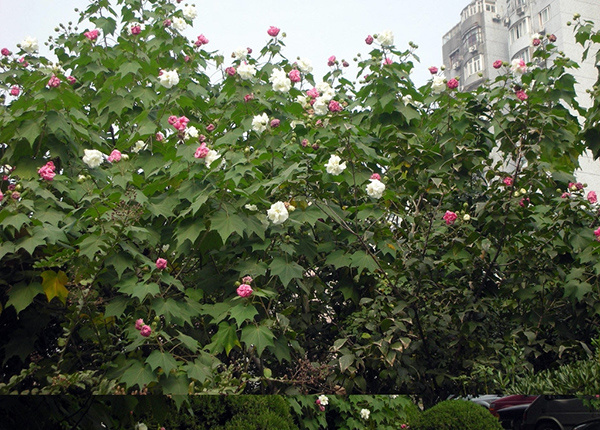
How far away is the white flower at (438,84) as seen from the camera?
13.9 ft

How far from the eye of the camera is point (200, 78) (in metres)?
4.50

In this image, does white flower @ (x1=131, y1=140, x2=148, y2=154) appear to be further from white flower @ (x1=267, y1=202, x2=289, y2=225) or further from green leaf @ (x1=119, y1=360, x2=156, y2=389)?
green leaf @ (x1=119, y1=360, x2=156, y2=389)

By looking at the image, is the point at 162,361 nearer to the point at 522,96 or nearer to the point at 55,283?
the point at 55,283

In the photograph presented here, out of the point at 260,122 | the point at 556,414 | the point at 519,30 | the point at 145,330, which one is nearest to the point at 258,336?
the point at 145,330

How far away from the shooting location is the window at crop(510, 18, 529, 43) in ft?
87.7

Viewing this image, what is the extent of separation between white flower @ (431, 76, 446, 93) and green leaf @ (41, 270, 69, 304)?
2.81 metres

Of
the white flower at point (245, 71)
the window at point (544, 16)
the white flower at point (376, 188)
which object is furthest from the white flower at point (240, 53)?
the window at point (544, 16)

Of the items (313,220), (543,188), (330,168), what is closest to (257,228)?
(313,220)

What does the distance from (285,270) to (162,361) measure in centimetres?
77

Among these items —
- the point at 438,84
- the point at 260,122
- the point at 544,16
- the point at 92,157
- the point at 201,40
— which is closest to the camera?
the point at 92,157

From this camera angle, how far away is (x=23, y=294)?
2.89 meters

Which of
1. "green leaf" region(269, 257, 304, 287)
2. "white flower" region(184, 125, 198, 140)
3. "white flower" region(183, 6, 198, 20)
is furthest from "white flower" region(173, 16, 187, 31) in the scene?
"green leaf" region(269, 257, 304, 287)

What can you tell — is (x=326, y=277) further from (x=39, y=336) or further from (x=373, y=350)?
(x=39, y=336)

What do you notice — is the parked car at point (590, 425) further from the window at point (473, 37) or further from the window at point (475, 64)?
the window at point (473, 37)
